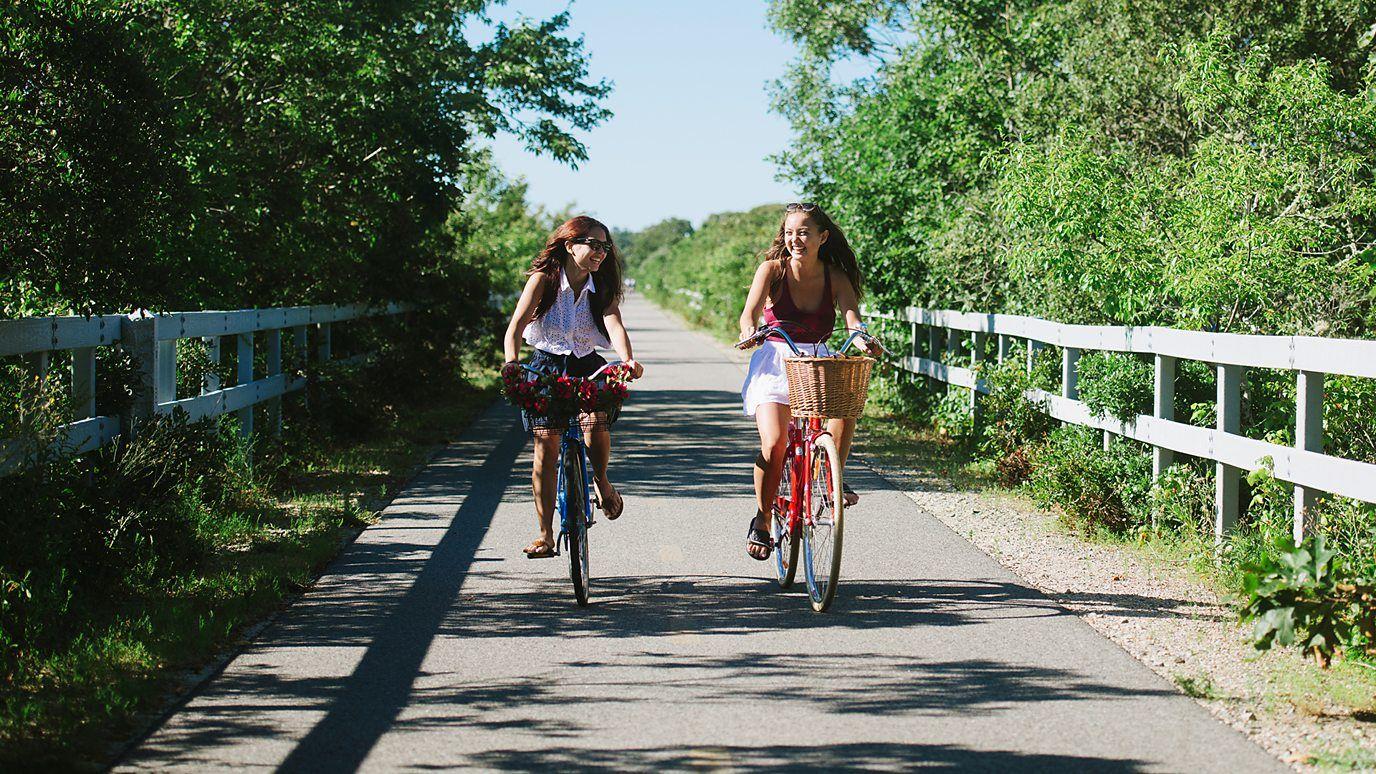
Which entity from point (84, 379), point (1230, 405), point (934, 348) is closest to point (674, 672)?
point (84, 379)

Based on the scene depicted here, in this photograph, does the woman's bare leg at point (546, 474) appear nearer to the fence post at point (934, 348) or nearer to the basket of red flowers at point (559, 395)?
the basket of red flowers at point (559, 395)

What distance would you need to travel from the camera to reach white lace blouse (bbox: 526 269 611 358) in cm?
758

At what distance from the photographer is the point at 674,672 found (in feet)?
19.2

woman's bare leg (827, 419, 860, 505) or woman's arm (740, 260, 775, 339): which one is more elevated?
woman's arm (740, 260, 775, 339)

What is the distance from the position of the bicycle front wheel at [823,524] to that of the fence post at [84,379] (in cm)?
361

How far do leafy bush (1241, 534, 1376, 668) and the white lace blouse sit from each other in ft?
11.5

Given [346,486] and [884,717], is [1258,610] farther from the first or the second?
[346,486]

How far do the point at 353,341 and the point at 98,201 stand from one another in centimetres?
940

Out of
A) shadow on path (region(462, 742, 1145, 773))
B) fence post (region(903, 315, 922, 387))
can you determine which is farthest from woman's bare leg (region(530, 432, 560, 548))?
fence post (region(903, 315, 922, 387))

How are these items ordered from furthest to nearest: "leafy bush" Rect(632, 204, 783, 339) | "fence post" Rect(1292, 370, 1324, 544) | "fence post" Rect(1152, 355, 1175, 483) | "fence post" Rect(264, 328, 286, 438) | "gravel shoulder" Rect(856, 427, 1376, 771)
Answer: "leafy bush" Rect(632, 204, 783, 339) < "fence post" Rect(264, 328, 286, 438) < "fence post" Rect(1152, 355, 1175, 483) < "fence post" Rect(1292, 370, 1324, 544) < "gravel shoulder" Rect(856, 427, 1376, 771)

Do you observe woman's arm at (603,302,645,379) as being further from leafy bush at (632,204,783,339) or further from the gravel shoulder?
leafy bush at (632,204,783,339)

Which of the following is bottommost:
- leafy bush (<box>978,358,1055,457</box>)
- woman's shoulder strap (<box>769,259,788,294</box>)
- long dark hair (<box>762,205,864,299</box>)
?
leafy bush (<box>978,358,1055,457</box>)

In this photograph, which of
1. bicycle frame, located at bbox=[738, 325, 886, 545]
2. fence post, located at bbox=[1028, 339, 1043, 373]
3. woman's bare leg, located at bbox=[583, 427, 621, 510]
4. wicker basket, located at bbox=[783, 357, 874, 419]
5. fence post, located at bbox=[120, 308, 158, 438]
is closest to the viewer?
wicker basket, located at bbox=[783, 357, 874, 419]

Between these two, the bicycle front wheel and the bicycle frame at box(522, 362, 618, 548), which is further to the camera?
the bicycle frame at box(522, 362, 618, 548)
